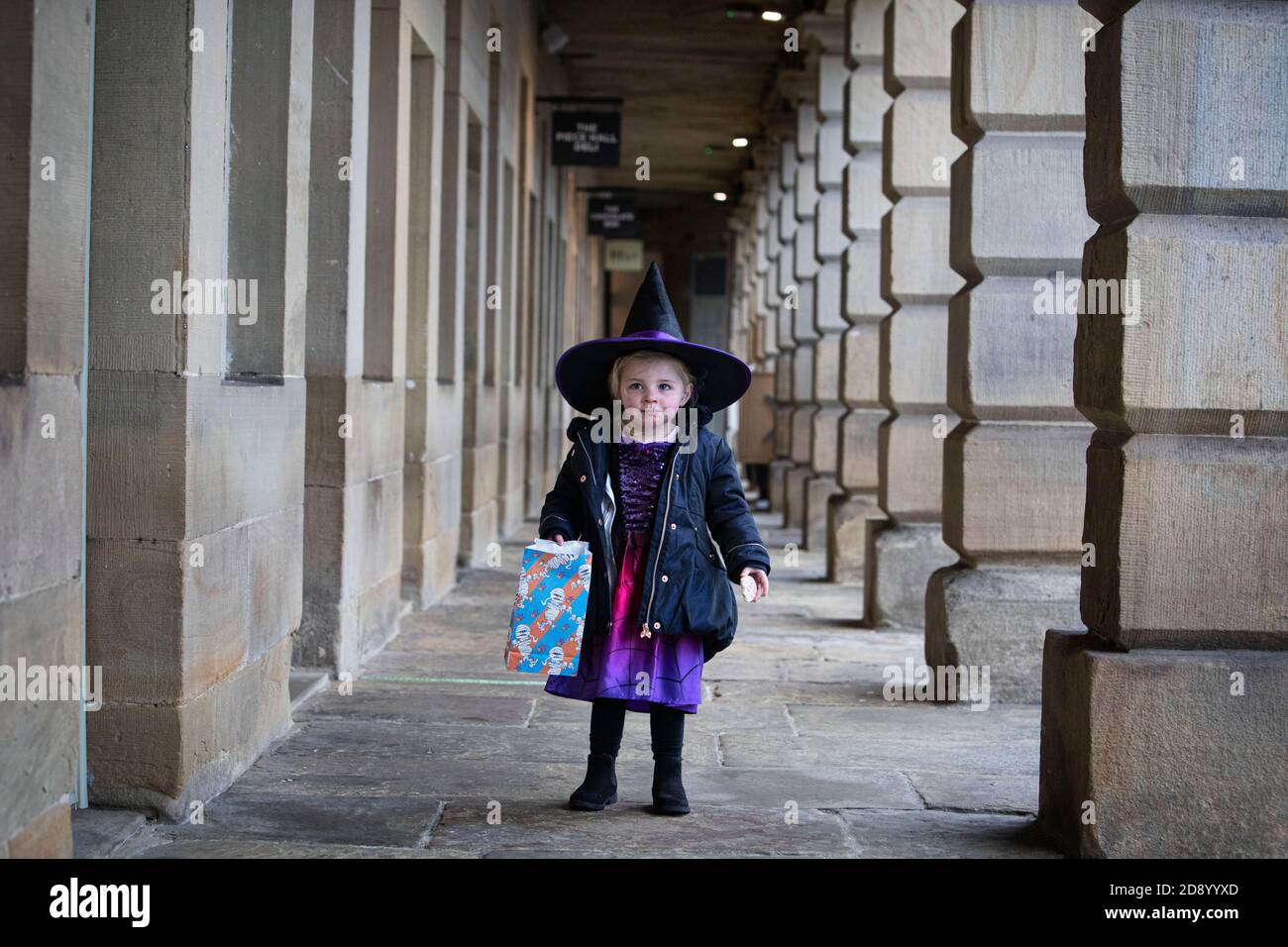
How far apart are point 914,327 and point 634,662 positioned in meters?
4.84

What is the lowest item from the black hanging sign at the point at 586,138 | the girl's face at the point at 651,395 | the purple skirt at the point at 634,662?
the purple skirt at the point at 634,662

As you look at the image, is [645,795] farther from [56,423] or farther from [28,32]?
[28,32]

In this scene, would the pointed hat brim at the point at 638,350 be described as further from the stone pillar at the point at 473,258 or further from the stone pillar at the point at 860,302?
the stone pillar at the point at 860,302

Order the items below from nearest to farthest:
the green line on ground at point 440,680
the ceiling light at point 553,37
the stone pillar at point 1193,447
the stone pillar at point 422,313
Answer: the stone pillar at point 1193,447 → the green line on ground at point 440,680 → the stone pillar at point 422,313 → the ceiling light at point 553,37

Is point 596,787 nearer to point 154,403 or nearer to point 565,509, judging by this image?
point 565,509

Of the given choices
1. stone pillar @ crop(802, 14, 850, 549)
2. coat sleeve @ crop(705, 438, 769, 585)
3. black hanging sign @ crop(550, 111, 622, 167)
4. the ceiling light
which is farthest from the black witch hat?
the ceiling light

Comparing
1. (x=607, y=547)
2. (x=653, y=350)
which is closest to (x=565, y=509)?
(x=607, y=547)

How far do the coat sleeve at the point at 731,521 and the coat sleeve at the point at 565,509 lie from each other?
0.37m

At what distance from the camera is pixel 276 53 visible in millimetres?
5520

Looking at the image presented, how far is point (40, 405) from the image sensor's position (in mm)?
3451

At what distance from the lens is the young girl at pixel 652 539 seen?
4406 millimetres

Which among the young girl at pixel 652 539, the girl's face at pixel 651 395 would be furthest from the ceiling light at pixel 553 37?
the girl's face at pixel 651 395

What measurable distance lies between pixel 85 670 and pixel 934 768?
2.68 m

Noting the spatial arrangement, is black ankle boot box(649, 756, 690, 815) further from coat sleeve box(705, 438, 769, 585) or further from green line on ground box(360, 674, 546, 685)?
green line on ground box(360, 674, 546, 685)
